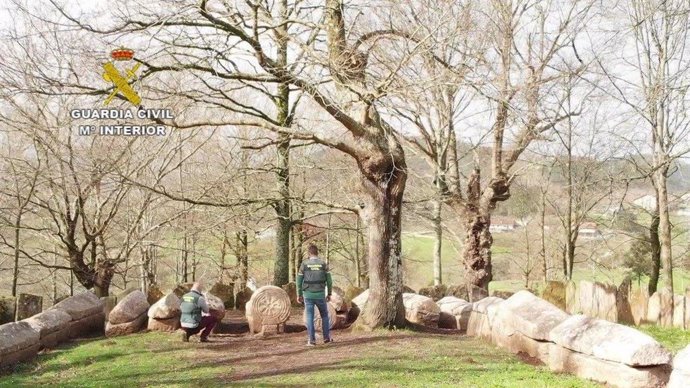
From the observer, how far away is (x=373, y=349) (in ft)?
32.5

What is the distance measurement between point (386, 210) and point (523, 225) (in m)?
21.0

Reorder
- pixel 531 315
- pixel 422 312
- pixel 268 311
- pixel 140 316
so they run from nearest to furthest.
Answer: pixel 531 315 → pixel 268 311 → pixel 140 316 → pixel 422 312

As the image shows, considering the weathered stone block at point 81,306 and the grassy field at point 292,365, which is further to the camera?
the weathered stone block at point 81,306

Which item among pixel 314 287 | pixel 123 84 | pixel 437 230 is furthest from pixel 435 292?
pixel 123 84

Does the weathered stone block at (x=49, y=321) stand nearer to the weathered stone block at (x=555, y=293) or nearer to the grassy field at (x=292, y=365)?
the grassy field at (x=292, y=365)

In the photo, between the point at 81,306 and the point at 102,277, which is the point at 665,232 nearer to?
the point at 81,306

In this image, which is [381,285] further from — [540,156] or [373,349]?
[540,156]

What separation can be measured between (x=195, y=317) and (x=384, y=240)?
3.87m

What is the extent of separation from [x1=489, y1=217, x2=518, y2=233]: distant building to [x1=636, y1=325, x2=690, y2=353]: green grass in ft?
69.5

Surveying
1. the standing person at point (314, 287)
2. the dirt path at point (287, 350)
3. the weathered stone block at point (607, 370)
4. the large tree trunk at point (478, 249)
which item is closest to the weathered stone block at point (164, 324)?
the dirt path at point (287, 350)

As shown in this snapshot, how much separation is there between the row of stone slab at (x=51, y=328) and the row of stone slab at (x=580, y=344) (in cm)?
799

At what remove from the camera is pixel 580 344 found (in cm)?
791

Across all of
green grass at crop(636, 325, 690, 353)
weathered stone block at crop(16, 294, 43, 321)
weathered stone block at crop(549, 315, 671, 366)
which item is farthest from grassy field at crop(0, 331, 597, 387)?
green grass at crop(636, 325, 690, 353)

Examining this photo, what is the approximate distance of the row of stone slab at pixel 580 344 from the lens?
7.02 meters
